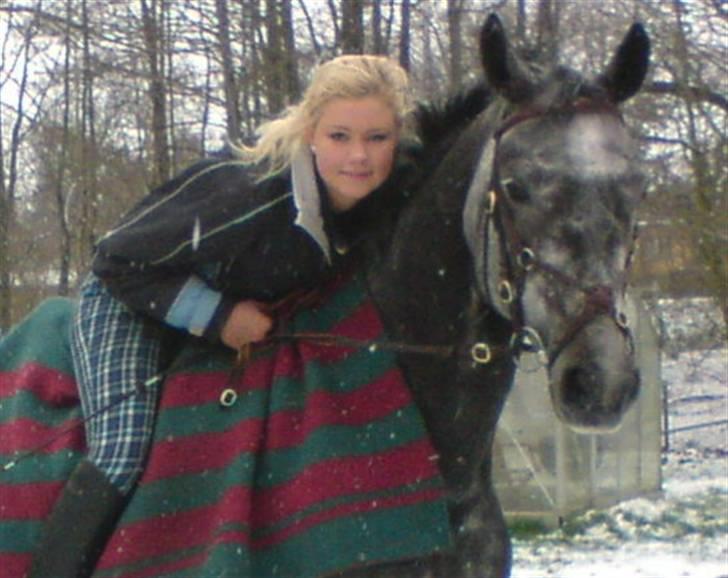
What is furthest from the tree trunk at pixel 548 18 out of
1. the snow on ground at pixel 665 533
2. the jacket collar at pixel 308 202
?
the snow on ground at pixel 665 533

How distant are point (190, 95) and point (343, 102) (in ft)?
26.2

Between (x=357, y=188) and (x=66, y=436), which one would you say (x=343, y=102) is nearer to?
(x=357, y=188)

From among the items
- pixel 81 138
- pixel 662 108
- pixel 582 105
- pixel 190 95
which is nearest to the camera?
pixel 582 105

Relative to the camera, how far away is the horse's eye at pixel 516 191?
3.24 meters

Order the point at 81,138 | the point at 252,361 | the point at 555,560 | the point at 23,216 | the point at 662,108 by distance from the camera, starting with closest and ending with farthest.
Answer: the point at 252,361 < the point at 555,560 < the point at 662,108 < the point at 81,138 < the point at 23,216

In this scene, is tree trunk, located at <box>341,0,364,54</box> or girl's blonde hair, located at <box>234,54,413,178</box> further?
tree trunk, located at <box>341,0,364,54</box>

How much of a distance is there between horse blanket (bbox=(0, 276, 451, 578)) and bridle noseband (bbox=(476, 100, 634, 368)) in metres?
0.36

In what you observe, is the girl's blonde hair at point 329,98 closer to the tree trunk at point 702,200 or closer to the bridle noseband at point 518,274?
the bridle noseband at point 518,274

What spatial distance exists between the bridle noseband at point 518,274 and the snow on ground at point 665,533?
6355 mm

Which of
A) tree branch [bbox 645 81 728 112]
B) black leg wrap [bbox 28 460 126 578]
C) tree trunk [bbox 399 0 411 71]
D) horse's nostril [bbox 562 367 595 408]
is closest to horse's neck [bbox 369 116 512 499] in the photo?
horse's nostril [bbox 562 367 595 408]

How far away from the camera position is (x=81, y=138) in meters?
15.6

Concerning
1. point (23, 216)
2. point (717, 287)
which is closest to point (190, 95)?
point (717, 287)

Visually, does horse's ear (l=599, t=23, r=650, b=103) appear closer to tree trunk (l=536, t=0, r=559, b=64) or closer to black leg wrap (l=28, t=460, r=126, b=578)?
black leg wrap (l=28, t=460, r=126, b=578)

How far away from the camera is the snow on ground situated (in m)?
9.83
